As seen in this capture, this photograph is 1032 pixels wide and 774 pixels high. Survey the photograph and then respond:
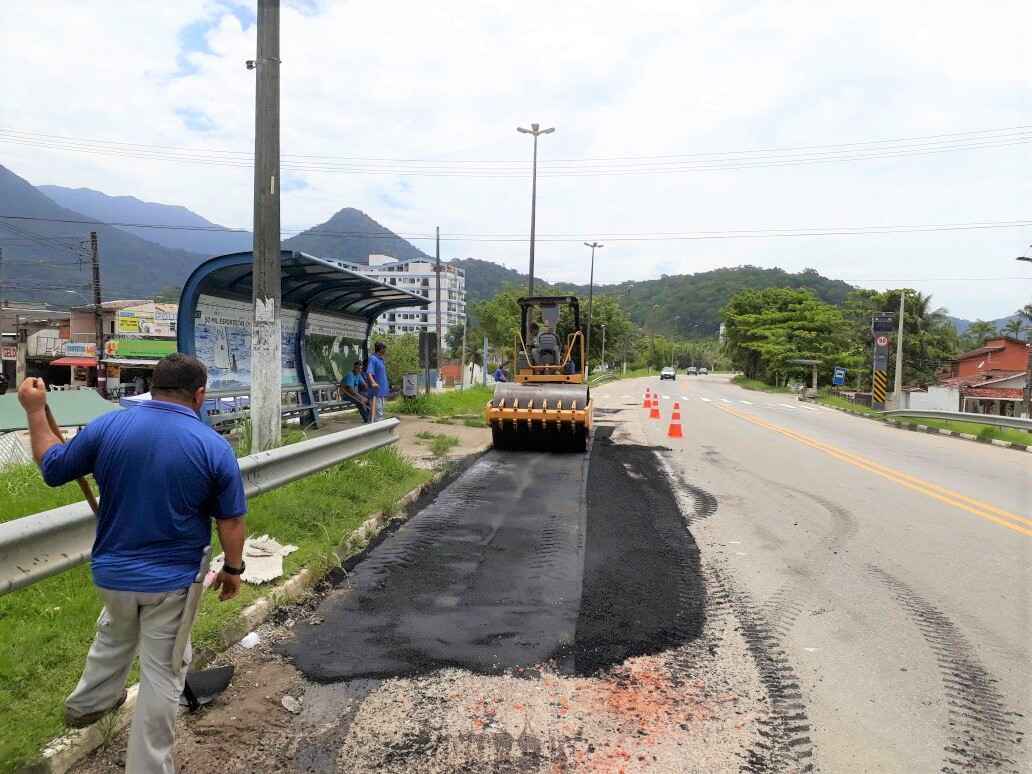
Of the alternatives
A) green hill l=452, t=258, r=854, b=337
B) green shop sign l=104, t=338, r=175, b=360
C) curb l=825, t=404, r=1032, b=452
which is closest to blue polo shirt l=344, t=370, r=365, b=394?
curb l=825, t=404, r=1032, b=452

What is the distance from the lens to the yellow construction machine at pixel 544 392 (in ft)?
42.1

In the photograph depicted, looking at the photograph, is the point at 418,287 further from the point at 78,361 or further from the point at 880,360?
the point at 880,360

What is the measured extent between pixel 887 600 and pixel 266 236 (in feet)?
21.5

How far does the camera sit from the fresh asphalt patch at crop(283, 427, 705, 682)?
414 cm

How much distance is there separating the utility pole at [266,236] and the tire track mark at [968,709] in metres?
6.02

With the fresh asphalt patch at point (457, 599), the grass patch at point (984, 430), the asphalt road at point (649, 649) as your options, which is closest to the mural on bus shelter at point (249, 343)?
the fresh asphalt patch at point (457, 599)

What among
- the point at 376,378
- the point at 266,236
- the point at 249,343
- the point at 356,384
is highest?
the point at 266,236

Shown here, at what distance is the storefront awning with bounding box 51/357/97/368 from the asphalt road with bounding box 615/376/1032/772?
172ft

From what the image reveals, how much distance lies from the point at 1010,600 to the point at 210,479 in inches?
216

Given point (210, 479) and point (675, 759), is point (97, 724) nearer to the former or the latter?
point (210, 479)

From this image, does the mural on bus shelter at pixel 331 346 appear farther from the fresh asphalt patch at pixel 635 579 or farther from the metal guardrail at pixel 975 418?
the metal guardrail at pixel 975 418

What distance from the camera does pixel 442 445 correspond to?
12938 millimetres

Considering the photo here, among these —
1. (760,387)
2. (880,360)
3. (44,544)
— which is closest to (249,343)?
(44,544)

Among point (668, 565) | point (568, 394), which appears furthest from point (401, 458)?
point (668, 565)
